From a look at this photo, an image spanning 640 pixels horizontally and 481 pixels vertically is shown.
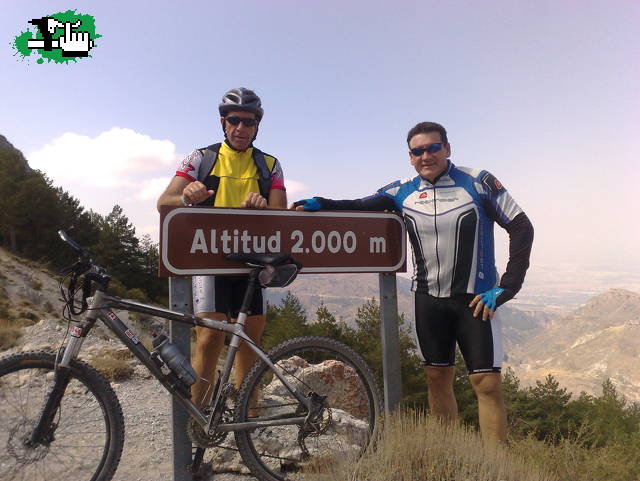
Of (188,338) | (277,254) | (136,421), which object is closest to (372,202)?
(277,254)

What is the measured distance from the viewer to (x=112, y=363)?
7320mm

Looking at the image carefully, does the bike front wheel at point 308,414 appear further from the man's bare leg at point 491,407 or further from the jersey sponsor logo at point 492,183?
the jersey sponsor logo at point 492,183

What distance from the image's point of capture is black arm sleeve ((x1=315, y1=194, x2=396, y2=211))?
3295mm

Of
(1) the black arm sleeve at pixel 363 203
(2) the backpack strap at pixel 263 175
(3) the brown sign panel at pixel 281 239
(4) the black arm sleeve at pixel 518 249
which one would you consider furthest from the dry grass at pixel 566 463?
(2) the backpack strap at pixel 263 175

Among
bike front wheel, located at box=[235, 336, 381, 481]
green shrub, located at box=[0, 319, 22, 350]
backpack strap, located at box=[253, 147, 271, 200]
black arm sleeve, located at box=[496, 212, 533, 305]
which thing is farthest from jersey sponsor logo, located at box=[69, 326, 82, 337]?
green shrub, located at box=[0, 319, 22, 350]

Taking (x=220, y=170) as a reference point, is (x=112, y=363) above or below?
below

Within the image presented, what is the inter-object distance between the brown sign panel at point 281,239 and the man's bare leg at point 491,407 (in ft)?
3.16

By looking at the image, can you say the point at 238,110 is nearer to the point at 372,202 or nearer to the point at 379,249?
the point at 372,202

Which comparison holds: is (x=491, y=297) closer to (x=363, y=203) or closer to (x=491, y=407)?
(x=491, y=407)

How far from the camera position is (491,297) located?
9.84ft

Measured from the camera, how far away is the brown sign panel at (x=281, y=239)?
2.76m

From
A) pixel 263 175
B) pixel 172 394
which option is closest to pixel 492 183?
pixel 263 175

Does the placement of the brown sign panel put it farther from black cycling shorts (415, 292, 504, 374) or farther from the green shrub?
the green shrub

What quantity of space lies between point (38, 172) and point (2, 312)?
25.0 meters
